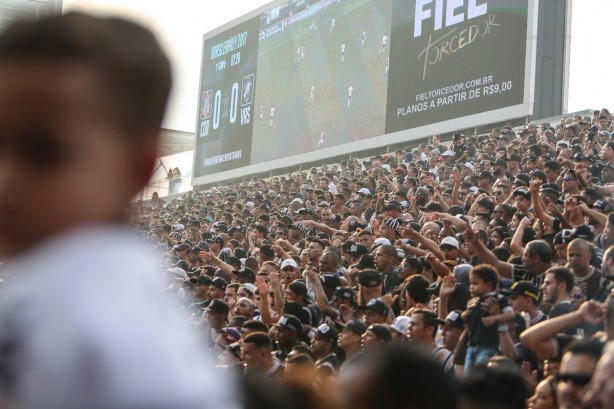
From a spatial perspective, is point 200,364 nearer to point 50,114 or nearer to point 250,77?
point 50,114

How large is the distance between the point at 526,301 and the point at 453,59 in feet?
58.7

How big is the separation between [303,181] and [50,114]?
22629mm

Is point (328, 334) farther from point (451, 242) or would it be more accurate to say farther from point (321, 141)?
point (321, 141)

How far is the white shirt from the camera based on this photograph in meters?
0.71

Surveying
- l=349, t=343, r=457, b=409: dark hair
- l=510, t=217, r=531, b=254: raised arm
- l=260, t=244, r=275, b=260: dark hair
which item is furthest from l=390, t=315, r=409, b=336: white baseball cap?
l=260, t=244, r=275, b=260: dark hair

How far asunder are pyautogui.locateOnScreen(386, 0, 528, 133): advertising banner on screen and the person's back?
21290mm

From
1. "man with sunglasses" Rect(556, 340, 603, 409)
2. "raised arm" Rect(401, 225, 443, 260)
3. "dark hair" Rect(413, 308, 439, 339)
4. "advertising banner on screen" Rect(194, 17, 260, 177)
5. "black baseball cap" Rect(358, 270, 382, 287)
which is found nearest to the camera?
"man with sunglasses" Rect(556, 340, 603, 409)

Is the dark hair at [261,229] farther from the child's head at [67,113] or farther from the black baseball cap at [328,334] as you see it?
the child's head at [67,113]

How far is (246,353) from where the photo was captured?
657 centimetres

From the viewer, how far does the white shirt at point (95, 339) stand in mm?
714

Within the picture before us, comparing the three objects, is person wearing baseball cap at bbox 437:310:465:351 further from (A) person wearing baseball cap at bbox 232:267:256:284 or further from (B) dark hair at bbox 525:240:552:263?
(A) person wearing baseball cap at bbox 232:267:256:284

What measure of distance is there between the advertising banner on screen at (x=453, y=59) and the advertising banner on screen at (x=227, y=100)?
8.84 metres

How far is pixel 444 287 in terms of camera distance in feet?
23.2

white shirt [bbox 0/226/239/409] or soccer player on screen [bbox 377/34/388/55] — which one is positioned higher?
soccer player on screen [bbox 377/34/388/55]
